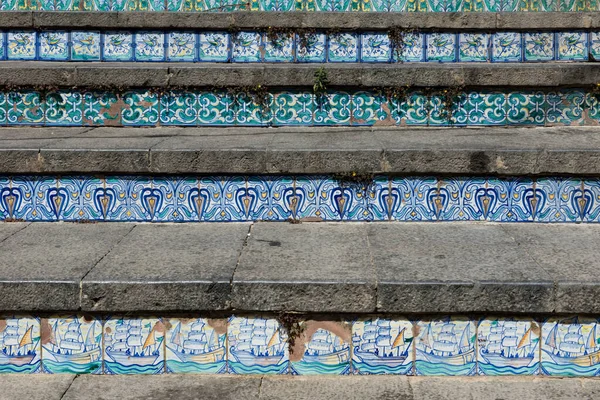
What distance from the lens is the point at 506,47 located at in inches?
187

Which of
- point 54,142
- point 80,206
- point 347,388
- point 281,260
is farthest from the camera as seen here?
point 54,142

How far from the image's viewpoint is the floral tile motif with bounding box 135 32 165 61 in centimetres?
483

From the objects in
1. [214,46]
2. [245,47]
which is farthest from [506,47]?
[214,46]

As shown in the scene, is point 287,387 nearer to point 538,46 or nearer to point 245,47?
point 245,47

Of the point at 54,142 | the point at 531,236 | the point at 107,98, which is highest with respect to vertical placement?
the point at 107,98

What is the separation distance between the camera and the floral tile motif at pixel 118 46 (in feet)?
15.9

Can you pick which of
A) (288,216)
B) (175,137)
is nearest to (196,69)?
(175,137)

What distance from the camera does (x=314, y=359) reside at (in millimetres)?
2635

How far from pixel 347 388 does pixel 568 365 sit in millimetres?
894

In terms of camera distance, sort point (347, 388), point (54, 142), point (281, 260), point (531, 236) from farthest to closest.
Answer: point (54, 142)
point (531, 236)
point (281, 260)
point (347, 388)

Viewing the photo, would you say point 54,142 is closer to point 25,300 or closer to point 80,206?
point 80,206

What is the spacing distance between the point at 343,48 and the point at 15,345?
313cm

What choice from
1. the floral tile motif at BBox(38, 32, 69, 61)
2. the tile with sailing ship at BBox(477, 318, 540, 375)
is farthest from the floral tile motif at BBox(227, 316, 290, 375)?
the floral tile motif at BBox(38, 32, 69, 61)

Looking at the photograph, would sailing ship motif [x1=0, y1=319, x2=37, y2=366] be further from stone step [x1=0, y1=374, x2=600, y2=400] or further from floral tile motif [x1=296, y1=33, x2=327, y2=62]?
floral tile motif [x1=296, y1=33, x2=327, y2=62]
